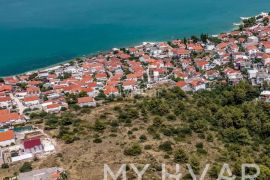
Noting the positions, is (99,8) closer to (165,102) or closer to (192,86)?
(192,86)

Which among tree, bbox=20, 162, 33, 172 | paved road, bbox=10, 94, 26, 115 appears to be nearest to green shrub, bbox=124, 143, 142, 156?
tree, bbox=20, 162, 33, 172

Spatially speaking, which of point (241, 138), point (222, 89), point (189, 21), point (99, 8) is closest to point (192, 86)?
point (222, 89)

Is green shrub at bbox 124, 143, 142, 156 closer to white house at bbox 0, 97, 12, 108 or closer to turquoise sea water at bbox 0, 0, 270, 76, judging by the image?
white house at bbox 0, 97, 12, 108

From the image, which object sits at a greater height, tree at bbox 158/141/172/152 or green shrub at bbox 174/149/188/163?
tree at bbox 158/141/172/152

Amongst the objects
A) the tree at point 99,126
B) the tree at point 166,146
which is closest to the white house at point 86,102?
the tree at point 99,126

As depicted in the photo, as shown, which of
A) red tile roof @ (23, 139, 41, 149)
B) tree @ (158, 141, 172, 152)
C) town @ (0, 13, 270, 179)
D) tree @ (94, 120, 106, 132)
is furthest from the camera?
town @ (0, 13, 270, 179)

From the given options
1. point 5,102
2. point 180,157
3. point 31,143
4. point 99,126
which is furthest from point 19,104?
point 180,157

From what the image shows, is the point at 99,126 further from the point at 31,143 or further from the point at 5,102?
the point at 5,102
